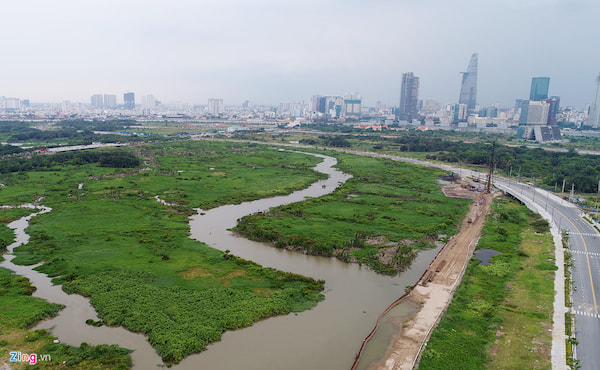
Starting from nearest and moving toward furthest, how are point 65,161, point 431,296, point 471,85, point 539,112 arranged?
point 431,296
point 65,161
point 539,112
point 471,85

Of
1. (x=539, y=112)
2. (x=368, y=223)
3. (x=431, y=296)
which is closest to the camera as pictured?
(x=431, y=296)

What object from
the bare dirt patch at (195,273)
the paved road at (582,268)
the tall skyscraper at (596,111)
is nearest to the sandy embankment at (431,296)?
the paved road at (582,268)

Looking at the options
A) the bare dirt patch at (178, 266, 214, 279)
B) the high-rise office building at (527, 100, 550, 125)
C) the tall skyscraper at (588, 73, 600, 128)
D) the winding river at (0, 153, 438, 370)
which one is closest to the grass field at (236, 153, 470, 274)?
the winding river at (0, 153, 438, 370)

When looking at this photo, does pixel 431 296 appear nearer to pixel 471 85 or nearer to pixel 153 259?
pixel 153 259

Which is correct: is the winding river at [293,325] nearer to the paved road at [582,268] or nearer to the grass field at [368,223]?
the grass field at [368,223]

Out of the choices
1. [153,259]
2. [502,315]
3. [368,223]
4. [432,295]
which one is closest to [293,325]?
[432,295]

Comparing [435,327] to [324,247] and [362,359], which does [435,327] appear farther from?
→ [324,247]

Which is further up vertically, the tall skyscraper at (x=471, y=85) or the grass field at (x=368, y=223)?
the tall skyscraper at (x=471, y=85)
